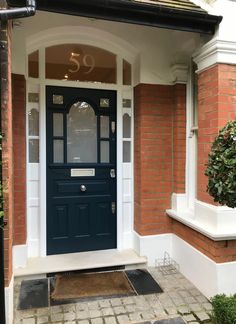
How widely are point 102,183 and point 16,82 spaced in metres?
1.76

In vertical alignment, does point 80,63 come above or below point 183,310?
above

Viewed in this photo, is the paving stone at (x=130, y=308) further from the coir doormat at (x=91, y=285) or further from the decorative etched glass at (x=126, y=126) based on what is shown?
the decorative etched glass at (x=126, y=126)

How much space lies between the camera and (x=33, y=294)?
320cm

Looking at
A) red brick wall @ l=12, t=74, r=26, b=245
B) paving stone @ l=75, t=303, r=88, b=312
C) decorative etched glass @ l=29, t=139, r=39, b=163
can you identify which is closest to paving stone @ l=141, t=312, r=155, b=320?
paving stone @ l=75, t=303, r=88, b=312

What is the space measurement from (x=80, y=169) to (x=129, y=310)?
6.28 feet

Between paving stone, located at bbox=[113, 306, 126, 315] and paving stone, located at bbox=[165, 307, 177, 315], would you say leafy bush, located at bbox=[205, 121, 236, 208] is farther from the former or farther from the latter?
paving stone, located at bbox=[113, 306, 126, 315]

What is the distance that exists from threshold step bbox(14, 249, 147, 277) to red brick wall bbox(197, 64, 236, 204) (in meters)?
1.31

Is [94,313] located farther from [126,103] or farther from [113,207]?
[126,103]

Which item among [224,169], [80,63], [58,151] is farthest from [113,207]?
[224,169]

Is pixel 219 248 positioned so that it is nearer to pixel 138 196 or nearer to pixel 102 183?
pixel 138 196

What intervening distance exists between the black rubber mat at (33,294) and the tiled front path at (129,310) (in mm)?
86

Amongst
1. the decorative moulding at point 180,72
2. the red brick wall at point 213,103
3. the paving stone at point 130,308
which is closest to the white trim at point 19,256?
the paving stone at point 130,308

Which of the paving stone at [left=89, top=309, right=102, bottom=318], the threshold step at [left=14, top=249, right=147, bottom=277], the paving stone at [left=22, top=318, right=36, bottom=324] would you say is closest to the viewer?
the paving stone at [left=22, top=318, right=36, bottom=324]

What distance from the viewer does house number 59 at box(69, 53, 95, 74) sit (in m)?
4.05
